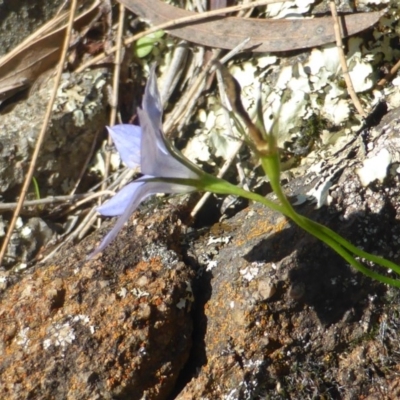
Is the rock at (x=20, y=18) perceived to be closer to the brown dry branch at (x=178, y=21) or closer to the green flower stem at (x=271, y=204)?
the brown dry branch at (x=178, y=21)

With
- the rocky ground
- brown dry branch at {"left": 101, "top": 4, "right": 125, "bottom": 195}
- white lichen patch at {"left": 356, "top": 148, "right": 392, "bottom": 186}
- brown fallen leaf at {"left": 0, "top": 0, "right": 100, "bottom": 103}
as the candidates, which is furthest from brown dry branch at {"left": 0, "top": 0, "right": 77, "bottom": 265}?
white lichen patch at {"left": 356, "top": 148, "right": 392, "bottom": 186}

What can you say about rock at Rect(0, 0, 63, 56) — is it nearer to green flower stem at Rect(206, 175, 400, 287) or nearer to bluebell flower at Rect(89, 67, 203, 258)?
bluebell flower at Rect(89, 67, 203, 258)

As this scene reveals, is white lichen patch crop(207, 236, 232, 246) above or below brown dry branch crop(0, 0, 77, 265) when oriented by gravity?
below

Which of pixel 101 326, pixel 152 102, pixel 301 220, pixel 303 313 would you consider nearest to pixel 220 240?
pixel 303 313

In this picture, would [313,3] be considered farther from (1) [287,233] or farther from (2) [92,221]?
(2) [92,221]

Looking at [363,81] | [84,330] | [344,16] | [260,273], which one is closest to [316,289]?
[260,273]

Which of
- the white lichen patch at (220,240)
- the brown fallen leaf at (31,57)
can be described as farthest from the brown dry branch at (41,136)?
the white lichen patch at (220,240)
